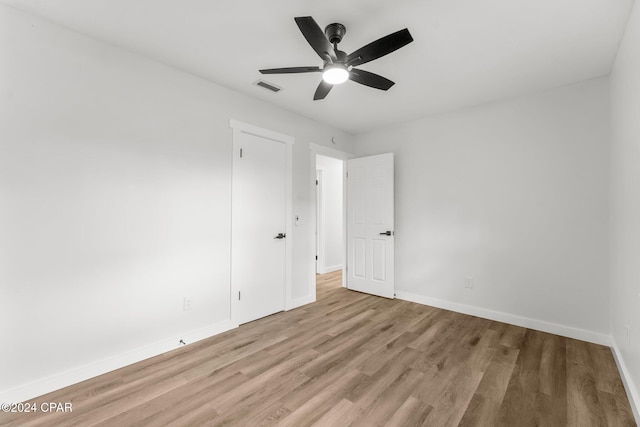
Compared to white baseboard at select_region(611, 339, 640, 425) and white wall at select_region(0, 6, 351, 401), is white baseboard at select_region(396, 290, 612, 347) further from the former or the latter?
white wall at select_region(0, 6, 351, 401)

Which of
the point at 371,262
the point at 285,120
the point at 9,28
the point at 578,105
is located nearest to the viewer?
the point at 9,28

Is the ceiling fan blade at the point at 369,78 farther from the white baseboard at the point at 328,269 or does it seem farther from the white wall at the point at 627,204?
the white baseboard at the point at 328,269

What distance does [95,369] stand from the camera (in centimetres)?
209

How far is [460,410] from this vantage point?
5.73 ft

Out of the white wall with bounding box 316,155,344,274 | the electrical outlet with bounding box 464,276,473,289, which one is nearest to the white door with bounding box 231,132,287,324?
the electrical outlet with bounding box 464,276,473,289

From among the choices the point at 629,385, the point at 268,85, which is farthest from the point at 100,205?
the point at 629,385

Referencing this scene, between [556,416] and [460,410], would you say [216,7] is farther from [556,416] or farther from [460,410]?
[556,416]

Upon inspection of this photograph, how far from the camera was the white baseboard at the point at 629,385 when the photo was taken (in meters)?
1.66

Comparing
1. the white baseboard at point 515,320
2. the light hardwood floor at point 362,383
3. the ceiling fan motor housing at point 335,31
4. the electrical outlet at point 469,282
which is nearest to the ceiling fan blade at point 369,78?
the ceiling fan motor housing at point 335,31

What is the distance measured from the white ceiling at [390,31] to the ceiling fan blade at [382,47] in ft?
0.96

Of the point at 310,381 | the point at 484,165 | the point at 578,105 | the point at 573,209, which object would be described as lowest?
the point at 310,381

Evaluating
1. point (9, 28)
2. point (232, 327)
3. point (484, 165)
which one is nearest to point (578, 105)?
point (484, 165)

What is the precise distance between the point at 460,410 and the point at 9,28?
386 centimetres

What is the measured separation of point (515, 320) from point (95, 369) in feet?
13.3
